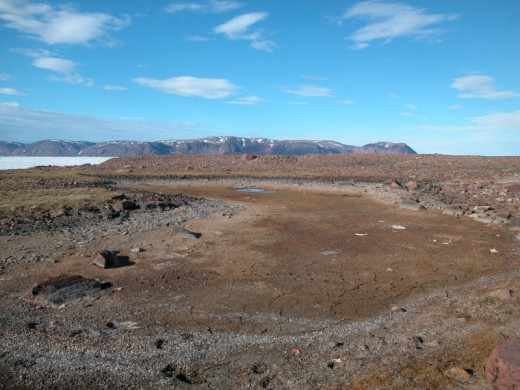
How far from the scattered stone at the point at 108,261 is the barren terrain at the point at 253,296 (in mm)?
97

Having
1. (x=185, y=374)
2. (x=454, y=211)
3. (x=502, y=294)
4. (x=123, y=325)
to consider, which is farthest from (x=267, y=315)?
(x=454, y=211)

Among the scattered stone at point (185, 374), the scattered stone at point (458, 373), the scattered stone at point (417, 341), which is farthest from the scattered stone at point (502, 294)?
the scattered stone at point (185, 374)

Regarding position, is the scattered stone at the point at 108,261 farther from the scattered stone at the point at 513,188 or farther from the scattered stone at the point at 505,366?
the scattered stone at the point at 513,188

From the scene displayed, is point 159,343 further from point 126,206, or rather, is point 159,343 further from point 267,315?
point 126,206

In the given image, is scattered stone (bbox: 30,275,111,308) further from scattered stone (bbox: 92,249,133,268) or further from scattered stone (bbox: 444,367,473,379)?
scattered stone (bbox: 444,367,473,379)

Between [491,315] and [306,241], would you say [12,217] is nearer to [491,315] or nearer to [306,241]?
[306,241]

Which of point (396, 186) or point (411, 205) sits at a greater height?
point (396, 186)

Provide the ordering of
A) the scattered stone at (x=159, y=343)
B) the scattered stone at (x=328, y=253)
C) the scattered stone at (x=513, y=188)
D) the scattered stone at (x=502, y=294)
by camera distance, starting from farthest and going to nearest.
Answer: the scattered stone at (x=513, y=188) → the scattered stone at (x=328, y=253) → the scattered stone at (x=502, y=294) → the scattered stone at (x=159, y=343)

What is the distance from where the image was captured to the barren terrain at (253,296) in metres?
5.55

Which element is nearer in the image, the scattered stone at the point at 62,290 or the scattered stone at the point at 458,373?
the scattered stone at the point at 458,373

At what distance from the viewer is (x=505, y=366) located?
489 centimetres

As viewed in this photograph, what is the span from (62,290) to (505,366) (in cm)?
752

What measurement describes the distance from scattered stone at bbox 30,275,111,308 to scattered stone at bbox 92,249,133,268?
1297mm

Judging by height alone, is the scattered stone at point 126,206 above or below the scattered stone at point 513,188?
below
